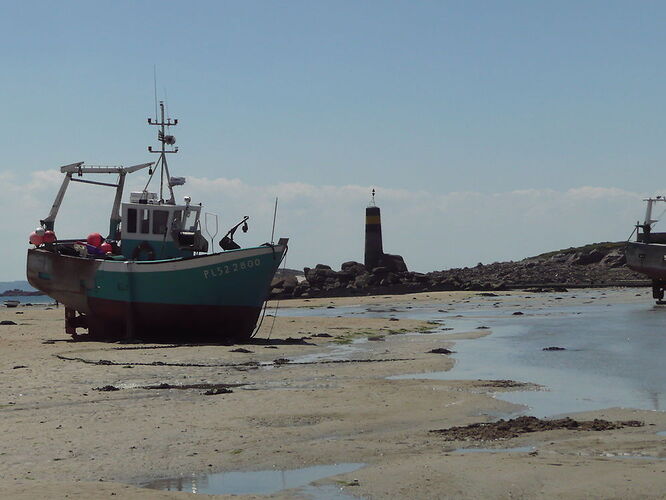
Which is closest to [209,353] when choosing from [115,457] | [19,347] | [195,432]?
[19,347]

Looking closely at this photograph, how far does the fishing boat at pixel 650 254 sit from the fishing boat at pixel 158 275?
94.9ft

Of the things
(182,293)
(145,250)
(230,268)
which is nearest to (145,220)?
(145,250)

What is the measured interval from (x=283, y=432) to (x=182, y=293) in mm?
14766

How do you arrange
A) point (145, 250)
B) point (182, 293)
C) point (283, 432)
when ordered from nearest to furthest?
point (283, 432)
point (182, 293)
point (145, 250)

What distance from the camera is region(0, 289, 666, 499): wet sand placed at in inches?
380

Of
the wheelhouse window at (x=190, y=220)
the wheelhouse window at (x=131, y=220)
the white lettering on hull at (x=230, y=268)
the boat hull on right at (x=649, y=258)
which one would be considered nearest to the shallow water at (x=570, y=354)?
the boat hull on right at (x=649, y=258)

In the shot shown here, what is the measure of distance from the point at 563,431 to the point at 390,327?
23505mm

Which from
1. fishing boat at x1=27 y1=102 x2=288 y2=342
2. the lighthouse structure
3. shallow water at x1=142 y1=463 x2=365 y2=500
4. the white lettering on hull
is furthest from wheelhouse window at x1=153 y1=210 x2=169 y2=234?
the lighthouse structure

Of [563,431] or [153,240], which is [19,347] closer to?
[153,240]

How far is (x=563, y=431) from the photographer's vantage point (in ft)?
40.3

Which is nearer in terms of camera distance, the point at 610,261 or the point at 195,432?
the point at 195,432

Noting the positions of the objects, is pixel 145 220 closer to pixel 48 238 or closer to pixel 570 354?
pixel 48 238

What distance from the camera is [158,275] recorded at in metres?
27.2

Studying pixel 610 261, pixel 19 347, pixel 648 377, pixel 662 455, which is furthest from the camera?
pixel 610 261
